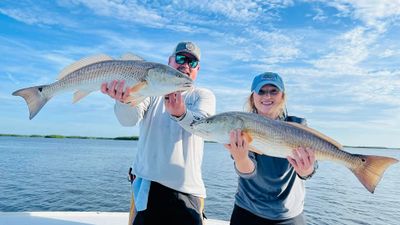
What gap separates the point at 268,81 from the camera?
3.88 metres

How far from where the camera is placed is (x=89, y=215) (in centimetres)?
673

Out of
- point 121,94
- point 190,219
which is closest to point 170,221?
point 190,219

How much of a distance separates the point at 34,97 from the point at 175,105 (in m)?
1.65

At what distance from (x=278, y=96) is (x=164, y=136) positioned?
140 centimetres

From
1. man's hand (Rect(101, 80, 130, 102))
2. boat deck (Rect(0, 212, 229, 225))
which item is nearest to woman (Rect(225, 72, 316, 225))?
man's hand (Rect(101, 80, 130, 102))

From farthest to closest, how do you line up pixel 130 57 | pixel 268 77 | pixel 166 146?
pixel 268 77, pixel 130 57, pixel 166 146

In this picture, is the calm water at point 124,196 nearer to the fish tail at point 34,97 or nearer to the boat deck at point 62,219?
the boat deck at point 62,219

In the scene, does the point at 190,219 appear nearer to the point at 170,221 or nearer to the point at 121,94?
the point at 170,221

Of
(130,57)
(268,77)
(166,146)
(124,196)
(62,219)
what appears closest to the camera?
(166,146)

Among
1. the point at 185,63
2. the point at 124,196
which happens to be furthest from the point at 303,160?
the point at 124,196

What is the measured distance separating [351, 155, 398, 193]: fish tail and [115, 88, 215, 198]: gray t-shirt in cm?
166

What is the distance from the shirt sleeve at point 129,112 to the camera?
3.63 metres

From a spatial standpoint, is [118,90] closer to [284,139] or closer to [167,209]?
[167,209]

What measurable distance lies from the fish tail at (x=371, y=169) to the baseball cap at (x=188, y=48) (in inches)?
82.0
